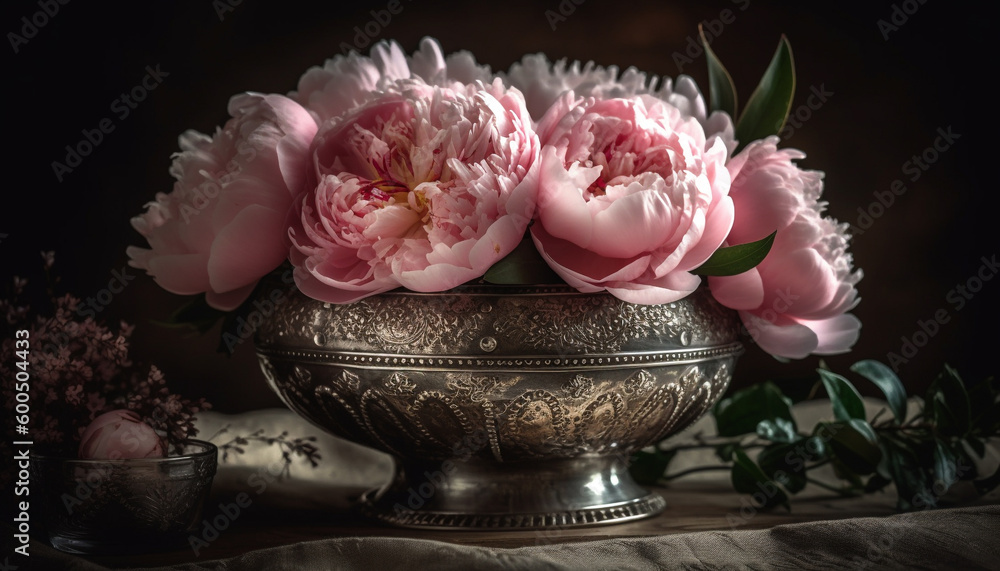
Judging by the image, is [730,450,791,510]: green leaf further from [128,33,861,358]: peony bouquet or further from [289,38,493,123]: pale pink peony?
[289,38,493,123]: pale pink peony

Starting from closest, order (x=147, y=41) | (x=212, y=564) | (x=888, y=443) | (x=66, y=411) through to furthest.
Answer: (x=212, y=564) → (x=66, y=411) → (x=888, y=443) → (x=147, y=41)

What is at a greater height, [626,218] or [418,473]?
[626,218]

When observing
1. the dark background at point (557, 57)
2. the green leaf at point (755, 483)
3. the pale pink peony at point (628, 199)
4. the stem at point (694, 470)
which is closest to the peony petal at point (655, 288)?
the pale pink peony at point (628, 199)

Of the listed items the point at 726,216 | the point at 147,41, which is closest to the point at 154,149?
the point at 147,41

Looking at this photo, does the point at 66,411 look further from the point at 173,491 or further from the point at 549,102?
the point at 549,102

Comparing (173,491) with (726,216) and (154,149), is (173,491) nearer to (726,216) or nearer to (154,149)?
(726,216)

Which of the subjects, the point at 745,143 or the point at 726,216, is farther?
the point at 745,143

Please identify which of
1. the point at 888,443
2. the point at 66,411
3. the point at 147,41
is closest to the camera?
the point at 66,411

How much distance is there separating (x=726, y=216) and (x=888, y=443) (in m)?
0.28

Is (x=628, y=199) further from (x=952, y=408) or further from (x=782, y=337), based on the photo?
(x=952, y=408)

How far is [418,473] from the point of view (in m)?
0.67

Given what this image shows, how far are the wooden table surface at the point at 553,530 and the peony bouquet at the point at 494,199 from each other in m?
0.14

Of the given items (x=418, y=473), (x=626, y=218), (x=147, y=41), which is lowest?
(x=418, y=473)

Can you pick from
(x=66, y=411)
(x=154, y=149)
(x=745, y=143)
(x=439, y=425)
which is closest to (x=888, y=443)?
(x=745, y=143)
